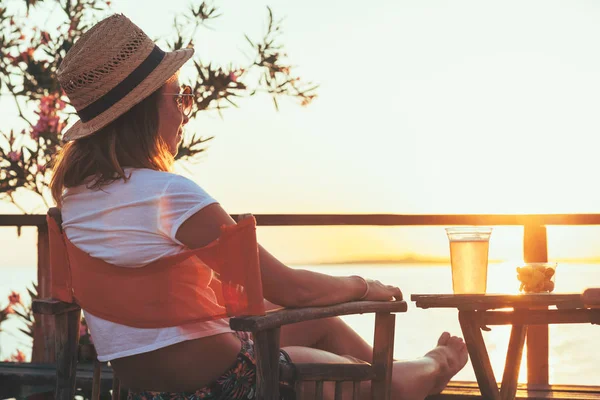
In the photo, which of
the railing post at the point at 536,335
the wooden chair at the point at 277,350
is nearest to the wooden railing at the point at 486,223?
the railing post at the point at 536,335

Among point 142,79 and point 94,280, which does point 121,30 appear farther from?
point 94,280

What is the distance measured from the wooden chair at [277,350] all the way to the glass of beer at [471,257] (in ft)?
1.08

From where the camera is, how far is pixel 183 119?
6.56 feet

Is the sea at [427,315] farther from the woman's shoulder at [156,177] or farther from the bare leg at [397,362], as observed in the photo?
the woman's shoulder at [156,177]

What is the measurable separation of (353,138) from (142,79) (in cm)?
597

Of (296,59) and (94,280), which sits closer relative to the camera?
(94,280)

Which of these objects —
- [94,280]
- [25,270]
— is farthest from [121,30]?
[25,270]

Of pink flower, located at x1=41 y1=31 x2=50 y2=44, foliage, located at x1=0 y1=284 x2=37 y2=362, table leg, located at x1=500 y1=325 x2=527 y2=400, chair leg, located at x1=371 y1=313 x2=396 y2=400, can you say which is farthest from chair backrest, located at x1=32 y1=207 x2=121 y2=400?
pink flower, located at x1=41 y1=31 x2=50 y2=44

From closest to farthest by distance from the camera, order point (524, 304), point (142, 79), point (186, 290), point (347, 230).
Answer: point (186, 290), point (142, 79), point (524, 304), point (347, 230)

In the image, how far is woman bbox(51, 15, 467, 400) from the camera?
1753mm

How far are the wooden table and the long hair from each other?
0.84m

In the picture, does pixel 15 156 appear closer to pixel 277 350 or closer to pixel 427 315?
pixel 427 315

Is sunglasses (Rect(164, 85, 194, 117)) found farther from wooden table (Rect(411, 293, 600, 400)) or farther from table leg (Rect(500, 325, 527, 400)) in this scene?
table leg (Rect(500, 325, 527, 400))

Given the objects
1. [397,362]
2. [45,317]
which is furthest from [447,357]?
[45,317]
